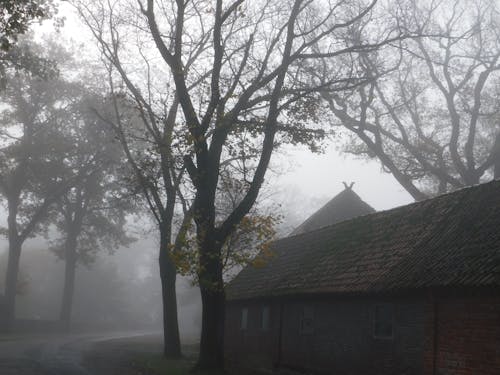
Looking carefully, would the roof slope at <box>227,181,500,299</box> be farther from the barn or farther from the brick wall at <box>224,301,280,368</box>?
the brick wall at <box>224,301,280,368</box>

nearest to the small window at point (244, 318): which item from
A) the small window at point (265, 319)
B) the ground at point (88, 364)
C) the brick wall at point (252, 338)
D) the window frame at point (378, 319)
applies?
the brick wall at point (252, 338)

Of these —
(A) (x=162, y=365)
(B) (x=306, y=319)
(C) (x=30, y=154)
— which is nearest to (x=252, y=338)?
(B) (x=306, y=319)

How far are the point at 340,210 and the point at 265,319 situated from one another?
46.8 feet

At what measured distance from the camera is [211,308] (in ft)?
59.3

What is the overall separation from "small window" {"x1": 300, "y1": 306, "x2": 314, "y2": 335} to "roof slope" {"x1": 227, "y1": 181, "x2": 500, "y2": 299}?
94cm

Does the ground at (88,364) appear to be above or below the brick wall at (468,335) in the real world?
below

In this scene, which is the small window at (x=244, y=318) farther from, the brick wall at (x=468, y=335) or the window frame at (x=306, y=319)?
the brick wall at (x=468, y=335)

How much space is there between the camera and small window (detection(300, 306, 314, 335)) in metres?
21.4

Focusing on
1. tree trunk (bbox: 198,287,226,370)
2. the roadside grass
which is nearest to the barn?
the roadside grass

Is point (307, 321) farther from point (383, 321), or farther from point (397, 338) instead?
point (397, 338)

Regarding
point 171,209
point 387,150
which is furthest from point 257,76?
point 387,150

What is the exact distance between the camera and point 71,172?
4597 cm

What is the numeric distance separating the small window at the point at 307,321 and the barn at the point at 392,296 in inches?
1.5

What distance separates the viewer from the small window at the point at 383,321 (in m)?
17.0
